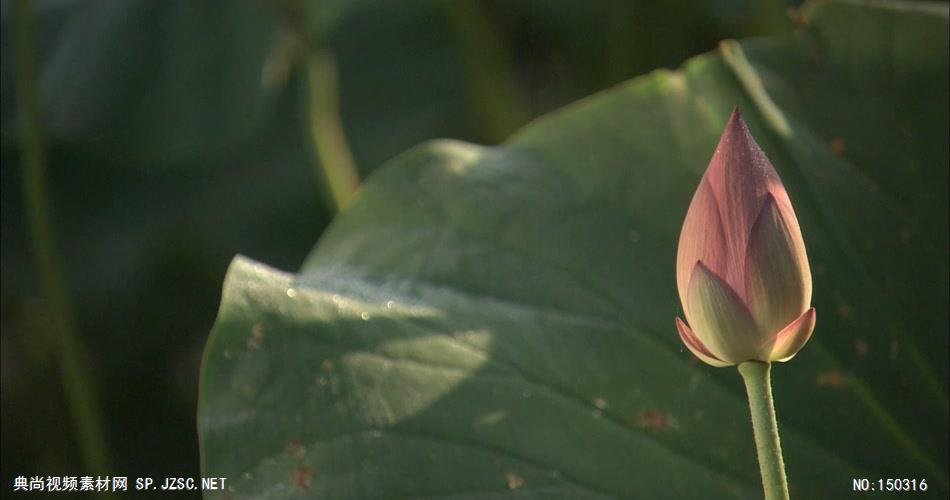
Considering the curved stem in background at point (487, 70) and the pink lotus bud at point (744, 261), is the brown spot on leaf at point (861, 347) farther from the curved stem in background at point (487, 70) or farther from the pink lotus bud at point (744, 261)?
the curved stem in background at point (487, 70)

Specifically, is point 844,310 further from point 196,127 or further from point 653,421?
point 196,127

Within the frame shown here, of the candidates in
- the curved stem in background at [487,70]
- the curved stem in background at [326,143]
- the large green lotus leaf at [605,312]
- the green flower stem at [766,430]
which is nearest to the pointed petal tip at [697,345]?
the green flower stem at [766,430]

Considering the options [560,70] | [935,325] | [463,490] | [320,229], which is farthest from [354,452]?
[560,70]

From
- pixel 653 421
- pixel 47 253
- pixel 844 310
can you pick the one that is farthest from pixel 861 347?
pixel 47 253

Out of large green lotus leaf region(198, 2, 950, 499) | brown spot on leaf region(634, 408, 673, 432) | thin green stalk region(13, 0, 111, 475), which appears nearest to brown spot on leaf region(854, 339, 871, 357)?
large green lotus leaf region(198, 2, 950, 499)

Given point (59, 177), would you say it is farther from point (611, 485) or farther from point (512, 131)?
point (611, 485)

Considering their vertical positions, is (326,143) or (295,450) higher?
(326,143)

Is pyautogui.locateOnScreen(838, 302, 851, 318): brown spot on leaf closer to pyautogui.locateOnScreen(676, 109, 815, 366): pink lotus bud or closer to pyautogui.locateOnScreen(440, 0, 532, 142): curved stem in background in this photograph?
pyautogui.locateOnScreen(676, 109, 815, 366): pink lotus bud
